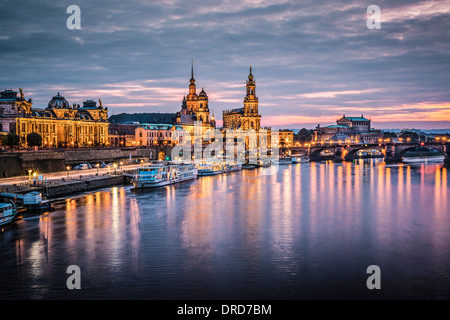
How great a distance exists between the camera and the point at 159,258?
24.4 m

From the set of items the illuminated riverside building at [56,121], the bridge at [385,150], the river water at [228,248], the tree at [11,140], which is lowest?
the river water at [228,248]

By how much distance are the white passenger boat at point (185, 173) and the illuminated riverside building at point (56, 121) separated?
27421 millimetres

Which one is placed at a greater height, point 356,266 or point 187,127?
point 187,127

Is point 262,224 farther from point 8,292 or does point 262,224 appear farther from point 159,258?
point 8,292

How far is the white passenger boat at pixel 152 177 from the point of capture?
178 feet

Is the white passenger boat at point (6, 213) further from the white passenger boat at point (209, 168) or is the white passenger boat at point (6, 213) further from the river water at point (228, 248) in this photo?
the white passenger boat at point (209, 168)

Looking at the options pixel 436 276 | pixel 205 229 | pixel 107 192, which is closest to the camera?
pixel 436 276

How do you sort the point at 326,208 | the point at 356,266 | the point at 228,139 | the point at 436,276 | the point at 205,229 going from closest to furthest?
the point at 436,276, the point at 356,266, the point at 205,229, the point at 326,208, the point at 228,139

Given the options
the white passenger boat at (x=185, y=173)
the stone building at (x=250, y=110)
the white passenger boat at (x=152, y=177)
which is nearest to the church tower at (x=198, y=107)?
the stone building at (x=250, y=110)

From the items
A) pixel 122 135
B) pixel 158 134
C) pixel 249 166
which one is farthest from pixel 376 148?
pixel 122 135

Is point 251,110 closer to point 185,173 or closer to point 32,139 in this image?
point 185,173

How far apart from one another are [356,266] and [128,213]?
69.0 ft

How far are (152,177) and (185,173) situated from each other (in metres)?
12.5
